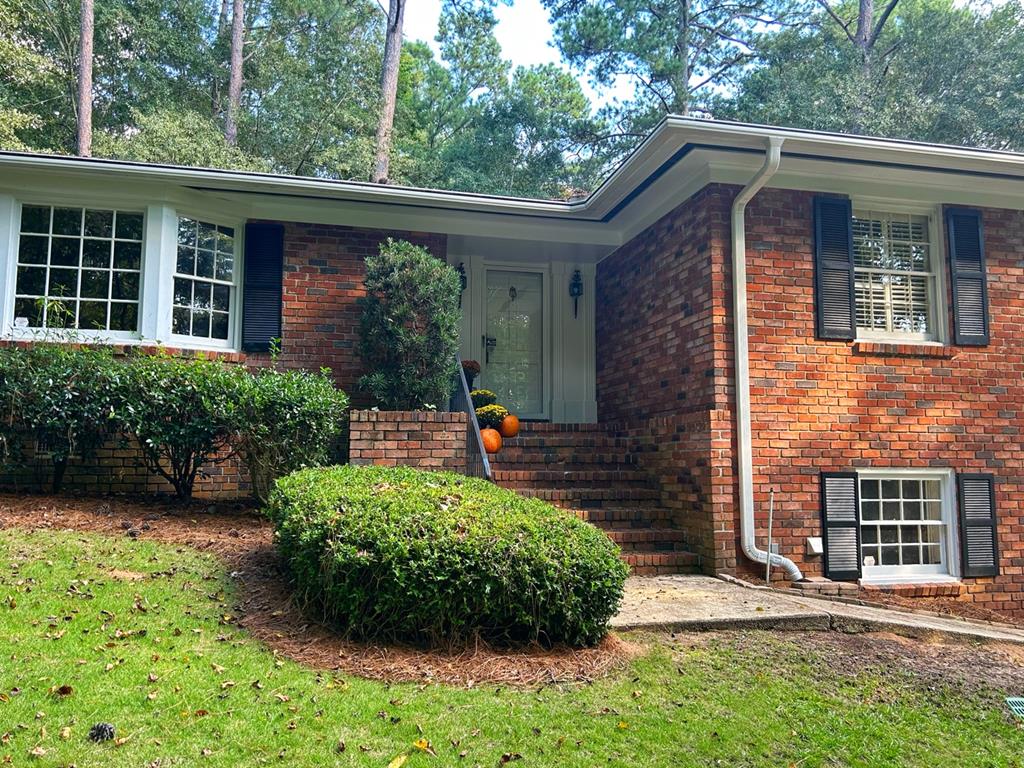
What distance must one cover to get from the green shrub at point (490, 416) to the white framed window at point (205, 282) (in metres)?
2.68

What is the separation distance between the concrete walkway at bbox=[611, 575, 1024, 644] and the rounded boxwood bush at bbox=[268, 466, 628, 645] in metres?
0.53

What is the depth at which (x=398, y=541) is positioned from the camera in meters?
3.70

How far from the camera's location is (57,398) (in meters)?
5.91

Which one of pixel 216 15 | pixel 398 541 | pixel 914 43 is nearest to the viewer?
pixel 398 541

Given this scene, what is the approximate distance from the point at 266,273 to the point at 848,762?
6.58 metres

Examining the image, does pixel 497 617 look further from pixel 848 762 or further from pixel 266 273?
pixel 266 273

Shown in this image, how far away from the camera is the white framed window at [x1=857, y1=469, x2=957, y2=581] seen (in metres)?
6.45

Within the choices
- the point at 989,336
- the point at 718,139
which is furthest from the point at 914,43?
the point at 718,139

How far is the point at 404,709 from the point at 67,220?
6.41 m

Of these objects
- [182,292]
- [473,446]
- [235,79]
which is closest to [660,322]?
[473,446]

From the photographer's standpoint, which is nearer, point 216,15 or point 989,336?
point 989,336

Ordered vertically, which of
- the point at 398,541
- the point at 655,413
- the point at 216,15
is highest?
the point at 216,15

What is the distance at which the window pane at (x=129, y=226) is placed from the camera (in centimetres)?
733

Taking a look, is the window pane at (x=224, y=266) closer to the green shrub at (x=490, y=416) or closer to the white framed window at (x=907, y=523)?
the green shrub at (x=490, y=416)
